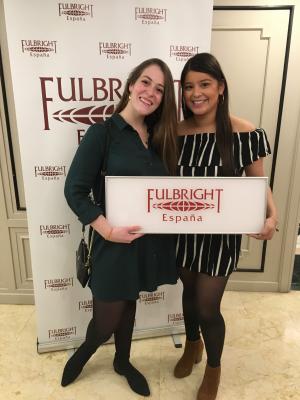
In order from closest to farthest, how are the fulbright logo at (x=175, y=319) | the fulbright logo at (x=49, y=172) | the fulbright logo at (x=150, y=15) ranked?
1. the fulbright logo at (x=150, y=15)
2. the fulbright logo at (x=49, y=172)
3. the fulbright logo at (x=175, y=319)

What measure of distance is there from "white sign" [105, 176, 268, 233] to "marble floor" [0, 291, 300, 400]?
3.32 feet

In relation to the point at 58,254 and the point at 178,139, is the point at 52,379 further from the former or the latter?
the point at 178,139

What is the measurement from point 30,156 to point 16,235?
87cm

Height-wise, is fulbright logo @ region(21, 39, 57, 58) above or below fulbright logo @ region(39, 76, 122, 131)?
above

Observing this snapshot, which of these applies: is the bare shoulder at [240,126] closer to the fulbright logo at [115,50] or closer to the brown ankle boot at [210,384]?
the fulbright logo at [115,50]

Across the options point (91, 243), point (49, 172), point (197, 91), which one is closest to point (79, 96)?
point (49, 172)

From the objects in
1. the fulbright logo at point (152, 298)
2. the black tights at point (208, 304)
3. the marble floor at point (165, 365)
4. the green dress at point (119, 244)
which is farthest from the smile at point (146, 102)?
the marble floor at point (165, 365)

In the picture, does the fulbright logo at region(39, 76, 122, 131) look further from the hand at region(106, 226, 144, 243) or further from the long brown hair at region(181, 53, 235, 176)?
the hand at region(106, 226, 144, 243)

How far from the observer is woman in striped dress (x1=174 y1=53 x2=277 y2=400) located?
1.42m

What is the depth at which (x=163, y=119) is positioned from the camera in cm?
146

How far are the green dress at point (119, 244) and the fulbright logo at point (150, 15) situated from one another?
23.3 inches

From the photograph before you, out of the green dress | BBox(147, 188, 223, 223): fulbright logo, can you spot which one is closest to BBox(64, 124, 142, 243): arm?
the green dress

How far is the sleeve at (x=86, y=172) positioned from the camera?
4.56 ft

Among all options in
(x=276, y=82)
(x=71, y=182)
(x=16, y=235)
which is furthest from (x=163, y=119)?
(x=16, y=235)
